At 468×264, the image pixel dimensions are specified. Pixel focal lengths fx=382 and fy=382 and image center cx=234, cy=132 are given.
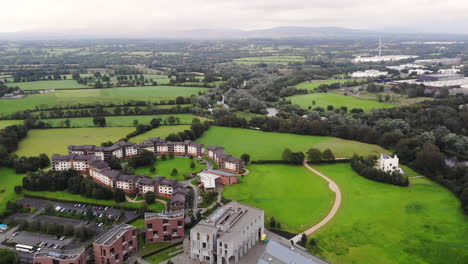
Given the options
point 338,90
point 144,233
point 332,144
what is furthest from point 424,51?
point 144,233

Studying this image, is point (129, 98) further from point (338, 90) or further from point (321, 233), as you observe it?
point (321, 233)

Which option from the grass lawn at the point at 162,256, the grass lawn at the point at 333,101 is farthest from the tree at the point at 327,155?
the grass lawn at the point at 333,101

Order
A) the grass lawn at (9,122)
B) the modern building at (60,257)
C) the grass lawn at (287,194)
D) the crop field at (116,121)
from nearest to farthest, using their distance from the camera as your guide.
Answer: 1. the modern building at (60,257)
2. the grass lawn at (287,194)
3. the grass lawn at (9,122)
4. the crop field at (116,121)

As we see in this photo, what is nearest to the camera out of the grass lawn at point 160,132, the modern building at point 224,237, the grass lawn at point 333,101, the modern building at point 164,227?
the modern building at point 224,237

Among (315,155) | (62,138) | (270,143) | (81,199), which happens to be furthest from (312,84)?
(81,199)

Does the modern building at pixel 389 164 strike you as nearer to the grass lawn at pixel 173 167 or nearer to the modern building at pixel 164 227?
the grass lawn at pixel 173 167

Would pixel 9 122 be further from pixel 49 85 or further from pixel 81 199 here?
pixel 81 199
